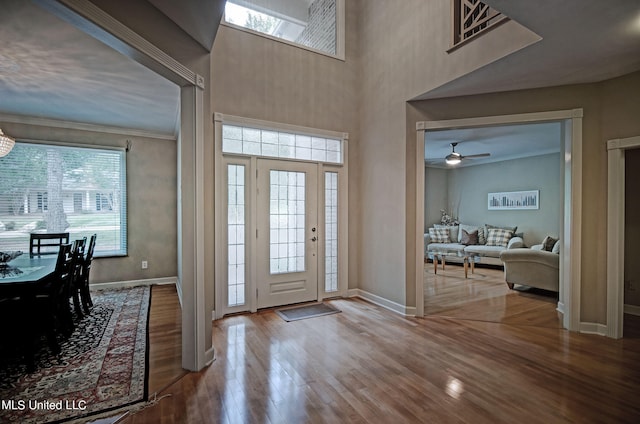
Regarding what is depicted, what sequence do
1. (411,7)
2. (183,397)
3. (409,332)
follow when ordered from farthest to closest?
(411,7) → (409,332) → (183,397)

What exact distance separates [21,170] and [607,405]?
742 cm

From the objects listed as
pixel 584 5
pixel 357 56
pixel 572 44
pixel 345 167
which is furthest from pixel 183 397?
pixel 357 56

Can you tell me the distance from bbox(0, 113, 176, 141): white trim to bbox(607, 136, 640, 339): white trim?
6559 millimetres

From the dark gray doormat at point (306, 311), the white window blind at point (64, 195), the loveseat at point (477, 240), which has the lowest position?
the dark gray doormat at point (306, 311)

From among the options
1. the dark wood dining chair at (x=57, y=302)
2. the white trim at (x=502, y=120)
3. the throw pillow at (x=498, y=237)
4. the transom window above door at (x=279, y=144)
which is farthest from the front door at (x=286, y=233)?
the throw pillow at (x=498, y=237)

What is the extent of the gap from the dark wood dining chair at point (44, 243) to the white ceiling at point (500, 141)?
5656mm

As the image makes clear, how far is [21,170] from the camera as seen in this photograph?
15.8 ft

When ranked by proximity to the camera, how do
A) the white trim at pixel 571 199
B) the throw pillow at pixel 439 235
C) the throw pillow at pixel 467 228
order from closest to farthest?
the white trim at pixel 571 199 → the throw pillow at pixel 467 228 → the throw pillow at pixel 439 235

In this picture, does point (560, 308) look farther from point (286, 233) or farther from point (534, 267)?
point (286, 233)

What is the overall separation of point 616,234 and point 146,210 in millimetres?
6852

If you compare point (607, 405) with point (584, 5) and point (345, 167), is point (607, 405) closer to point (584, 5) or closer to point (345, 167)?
point (584, 5)

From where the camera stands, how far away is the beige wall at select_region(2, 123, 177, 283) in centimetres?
545

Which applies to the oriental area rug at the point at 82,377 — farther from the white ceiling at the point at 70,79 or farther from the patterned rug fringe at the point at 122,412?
the white ceiling at the point at 70,79

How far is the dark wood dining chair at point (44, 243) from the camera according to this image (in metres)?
4.41
